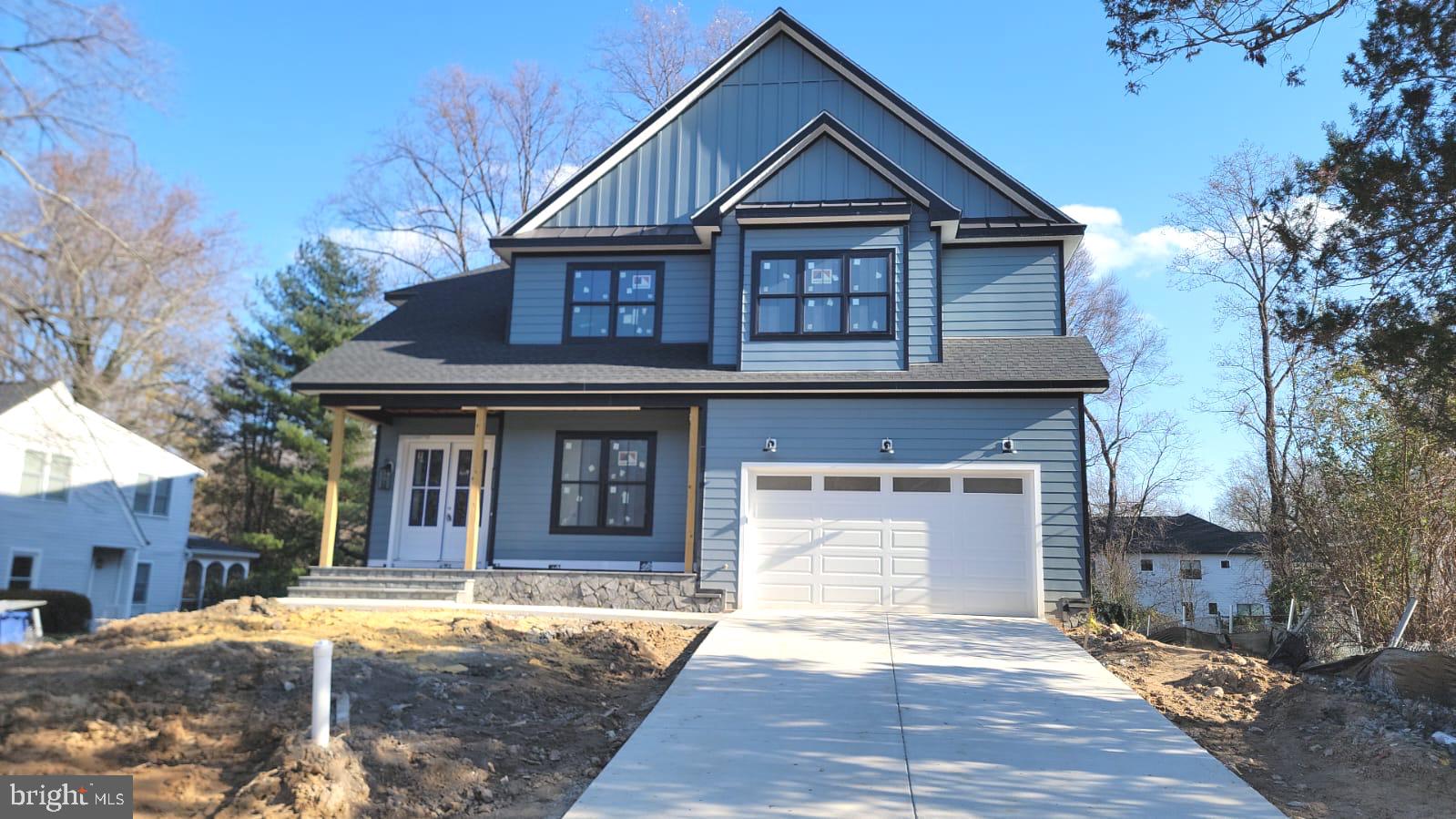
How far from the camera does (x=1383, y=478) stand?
30.6 feet

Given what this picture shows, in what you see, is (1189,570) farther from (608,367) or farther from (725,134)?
(608,367)

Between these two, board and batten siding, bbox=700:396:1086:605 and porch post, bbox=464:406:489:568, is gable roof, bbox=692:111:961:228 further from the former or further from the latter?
porch post, bbox=464:406:489:568

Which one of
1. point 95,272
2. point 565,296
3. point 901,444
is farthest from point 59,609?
point 901,444

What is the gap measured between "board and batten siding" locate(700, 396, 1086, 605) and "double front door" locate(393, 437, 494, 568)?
386 cm

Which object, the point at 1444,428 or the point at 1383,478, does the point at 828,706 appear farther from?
the point at 1383,478

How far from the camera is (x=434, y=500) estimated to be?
14031mm

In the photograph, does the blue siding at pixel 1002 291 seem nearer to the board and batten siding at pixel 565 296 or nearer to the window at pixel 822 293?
the window at pixel 822 293

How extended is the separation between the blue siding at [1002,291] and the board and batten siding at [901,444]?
5.48 feet

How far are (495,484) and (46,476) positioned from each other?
1502 cm

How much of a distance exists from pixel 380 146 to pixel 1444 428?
26123 mm

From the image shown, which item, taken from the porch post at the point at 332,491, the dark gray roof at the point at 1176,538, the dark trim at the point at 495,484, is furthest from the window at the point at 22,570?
the dark gray roof at the point at 1176,538

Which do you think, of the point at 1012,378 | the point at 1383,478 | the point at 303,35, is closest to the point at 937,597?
the point at 1012,378

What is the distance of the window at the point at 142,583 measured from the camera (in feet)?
80.4

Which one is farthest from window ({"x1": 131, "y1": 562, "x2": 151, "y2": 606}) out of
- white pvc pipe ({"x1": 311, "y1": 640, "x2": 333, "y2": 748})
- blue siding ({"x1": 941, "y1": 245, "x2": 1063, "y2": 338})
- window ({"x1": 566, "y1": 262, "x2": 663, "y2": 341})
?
white pvc pipe ({"x1": 311, "y1": 640, "x2": 333, "y2": 748})
